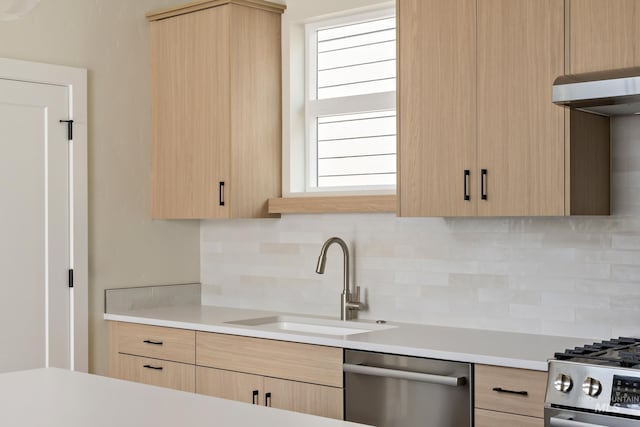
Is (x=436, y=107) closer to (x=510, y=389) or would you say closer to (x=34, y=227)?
(x=510, y=389)

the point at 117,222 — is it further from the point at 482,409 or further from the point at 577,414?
the point at 577,414

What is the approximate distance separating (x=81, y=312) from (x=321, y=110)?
1609 millimetres

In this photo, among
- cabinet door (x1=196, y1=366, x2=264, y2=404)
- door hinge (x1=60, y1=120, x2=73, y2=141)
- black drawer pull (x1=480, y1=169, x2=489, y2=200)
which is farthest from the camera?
door hinge (x1=60, y1=120, x2=73, y2=141)

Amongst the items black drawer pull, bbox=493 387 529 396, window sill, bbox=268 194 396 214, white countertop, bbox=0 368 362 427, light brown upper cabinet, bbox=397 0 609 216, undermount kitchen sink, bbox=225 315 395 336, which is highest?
light brown upper cabinet, bbox=397 0 609 216

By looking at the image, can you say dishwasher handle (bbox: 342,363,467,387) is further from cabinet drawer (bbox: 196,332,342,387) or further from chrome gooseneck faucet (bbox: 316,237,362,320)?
chrome gooseneck faucet (bbox: 316,237,362,320)

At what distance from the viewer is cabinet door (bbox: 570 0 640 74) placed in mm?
2871

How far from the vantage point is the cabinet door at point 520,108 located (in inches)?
121

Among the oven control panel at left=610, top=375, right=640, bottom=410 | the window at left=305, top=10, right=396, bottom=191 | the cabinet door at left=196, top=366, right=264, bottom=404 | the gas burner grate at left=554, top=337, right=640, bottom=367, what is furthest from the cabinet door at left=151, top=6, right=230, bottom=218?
the oven control panel at left=610, top=375, right=640, bottom=410

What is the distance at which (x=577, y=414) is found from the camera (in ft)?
8.50

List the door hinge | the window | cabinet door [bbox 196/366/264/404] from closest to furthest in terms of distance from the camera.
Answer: cabinet door [bbox 196/366/264/404], the window, the door hinge

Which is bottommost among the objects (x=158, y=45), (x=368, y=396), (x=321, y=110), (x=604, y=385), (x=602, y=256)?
(x=368, y=396)

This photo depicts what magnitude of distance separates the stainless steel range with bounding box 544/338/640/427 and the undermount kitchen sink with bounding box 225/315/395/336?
48.7 inches

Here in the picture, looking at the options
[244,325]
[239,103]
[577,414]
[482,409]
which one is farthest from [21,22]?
[577,414]

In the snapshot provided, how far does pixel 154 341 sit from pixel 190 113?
47.2 inches
